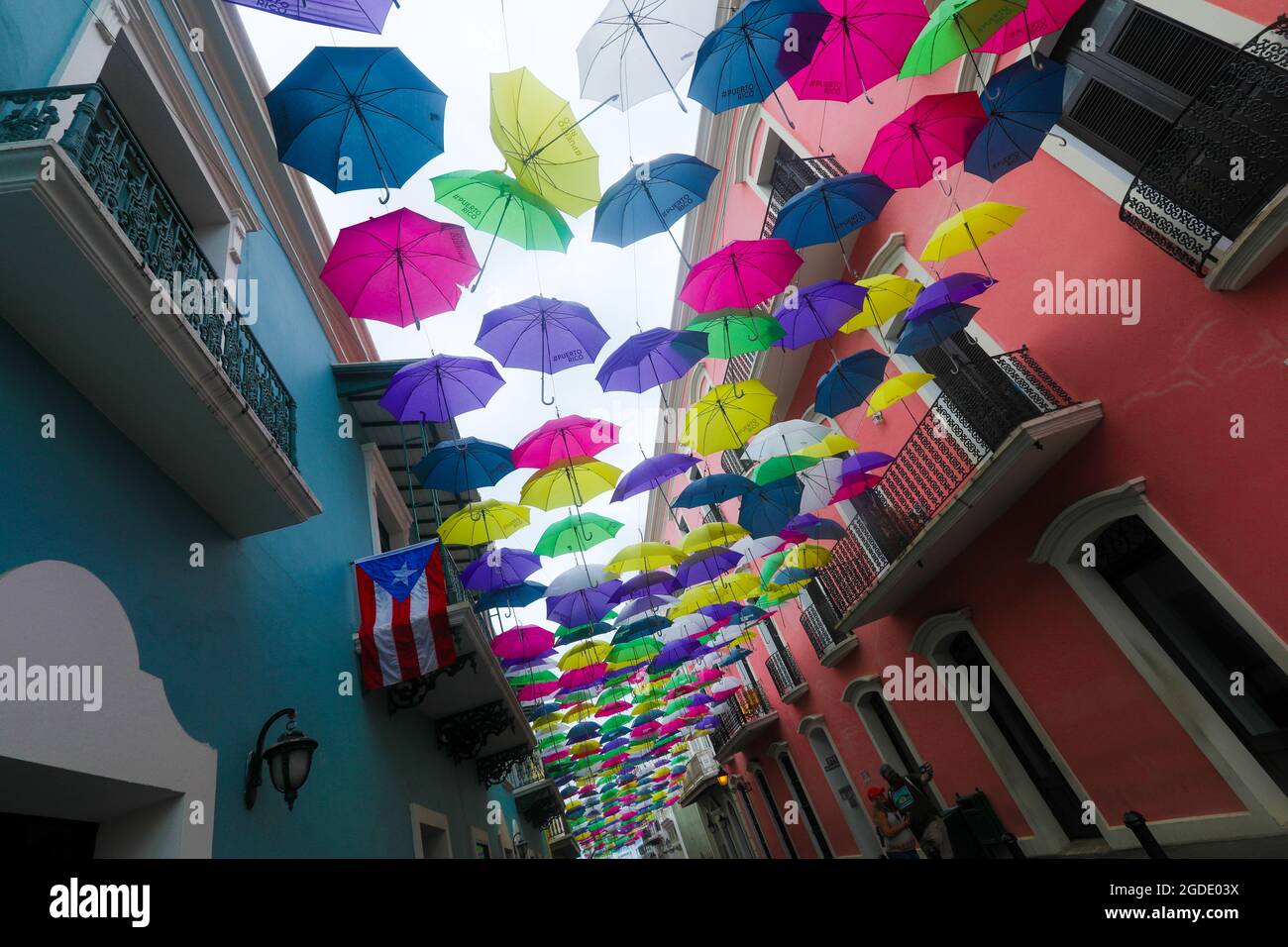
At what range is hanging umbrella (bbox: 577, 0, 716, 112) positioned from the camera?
636cm

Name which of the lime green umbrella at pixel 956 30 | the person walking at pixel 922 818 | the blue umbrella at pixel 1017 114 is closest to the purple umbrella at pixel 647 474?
the blue umbrella at pixel 1017 114

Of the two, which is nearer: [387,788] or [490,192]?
[490,192]

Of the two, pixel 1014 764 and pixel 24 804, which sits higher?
pixel 24 804

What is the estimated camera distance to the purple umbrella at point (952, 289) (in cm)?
733

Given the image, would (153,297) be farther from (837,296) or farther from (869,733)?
(869,733)

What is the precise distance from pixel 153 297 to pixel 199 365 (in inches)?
19.9

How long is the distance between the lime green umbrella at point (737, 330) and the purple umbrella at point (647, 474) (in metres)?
1.59

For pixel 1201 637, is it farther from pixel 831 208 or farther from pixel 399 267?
pixel 399 267

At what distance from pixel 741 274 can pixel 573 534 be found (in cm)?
477

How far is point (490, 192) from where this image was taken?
6012mm

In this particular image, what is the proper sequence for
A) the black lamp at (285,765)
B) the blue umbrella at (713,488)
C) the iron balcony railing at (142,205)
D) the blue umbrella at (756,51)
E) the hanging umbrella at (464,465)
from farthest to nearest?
1. the blue umbrella at (713,488)
2. the hanging umbrella at (464,465)
3. the blue umbrella at (756,51)
4. the black lamp at (285,765)
5. the iron balcony railing at (142,205)

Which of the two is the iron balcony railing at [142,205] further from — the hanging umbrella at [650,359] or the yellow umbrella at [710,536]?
the yellow umbrella at [710,536]

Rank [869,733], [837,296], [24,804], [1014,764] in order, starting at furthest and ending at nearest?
[869,733] → [1014,764] → [837,296] → [24,804]
